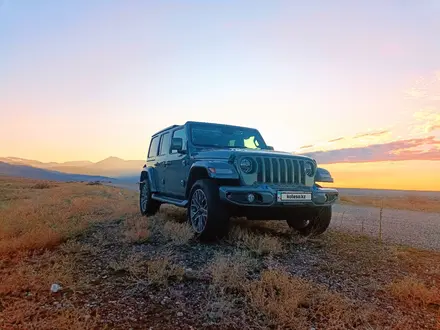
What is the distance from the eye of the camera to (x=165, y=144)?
8.70 metres

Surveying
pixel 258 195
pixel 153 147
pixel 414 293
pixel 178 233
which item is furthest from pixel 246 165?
pixel 153 147

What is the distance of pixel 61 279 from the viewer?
3791 mm

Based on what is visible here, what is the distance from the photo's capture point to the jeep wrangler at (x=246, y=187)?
535cm

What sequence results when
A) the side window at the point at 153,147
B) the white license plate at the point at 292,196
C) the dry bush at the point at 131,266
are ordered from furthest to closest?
the side window at the point at 153,147
the white license plate at the point at 292,196
the dry bush at the point at 131,266

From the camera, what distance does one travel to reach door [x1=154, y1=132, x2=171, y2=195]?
27.0ft

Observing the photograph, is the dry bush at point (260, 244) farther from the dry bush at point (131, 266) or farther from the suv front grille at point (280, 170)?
the dry bush at point (131, 266)

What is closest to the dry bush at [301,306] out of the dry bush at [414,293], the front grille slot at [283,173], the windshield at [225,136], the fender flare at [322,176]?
the dry bush at [414,293]

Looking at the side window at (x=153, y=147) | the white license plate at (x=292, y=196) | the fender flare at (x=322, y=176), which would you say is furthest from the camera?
the side window at (x=153, y=147)

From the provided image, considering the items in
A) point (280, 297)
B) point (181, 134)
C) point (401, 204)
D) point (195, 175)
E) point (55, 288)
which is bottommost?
point (55, 288)

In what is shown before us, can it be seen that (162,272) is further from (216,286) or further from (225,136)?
(225,136)

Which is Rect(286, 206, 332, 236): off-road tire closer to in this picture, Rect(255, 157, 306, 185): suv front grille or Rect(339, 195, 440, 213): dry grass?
Rect(255, 157, 306, 185): suv front grille

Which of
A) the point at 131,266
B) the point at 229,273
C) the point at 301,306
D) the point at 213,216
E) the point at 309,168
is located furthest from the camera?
the point at 309,168

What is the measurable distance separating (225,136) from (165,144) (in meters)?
1.79

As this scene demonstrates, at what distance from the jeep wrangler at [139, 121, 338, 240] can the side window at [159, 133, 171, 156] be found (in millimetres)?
1210
